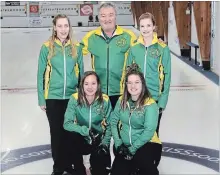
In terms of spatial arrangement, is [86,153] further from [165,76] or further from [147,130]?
[165,76]

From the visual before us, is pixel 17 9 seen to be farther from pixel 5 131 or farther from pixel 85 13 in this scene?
pixel 5 131

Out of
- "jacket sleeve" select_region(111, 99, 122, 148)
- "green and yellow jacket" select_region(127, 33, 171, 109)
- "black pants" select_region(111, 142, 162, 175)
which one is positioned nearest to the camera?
"black pants" select_region(111, 142, 162, 175)

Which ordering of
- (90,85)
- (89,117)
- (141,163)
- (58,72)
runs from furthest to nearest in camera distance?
1. (58,72)
2. (89,117)
3. (90,85)
4. (141,163)

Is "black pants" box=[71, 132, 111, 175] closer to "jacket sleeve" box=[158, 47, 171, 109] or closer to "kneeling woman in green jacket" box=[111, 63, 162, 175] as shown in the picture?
"kneeling woman in green jacket" box=[111, 63, 162, 175]

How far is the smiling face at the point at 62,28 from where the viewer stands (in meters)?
3.71

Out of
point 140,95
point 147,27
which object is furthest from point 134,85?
point 147,27

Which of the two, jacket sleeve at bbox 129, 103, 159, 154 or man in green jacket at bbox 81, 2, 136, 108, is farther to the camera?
man in green jacket at bbox 81, 2, 136, 108

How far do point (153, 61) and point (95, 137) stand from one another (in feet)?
2.52

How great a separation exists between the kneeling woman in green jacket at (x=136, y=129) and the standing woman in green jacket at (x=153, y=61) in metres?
0.23

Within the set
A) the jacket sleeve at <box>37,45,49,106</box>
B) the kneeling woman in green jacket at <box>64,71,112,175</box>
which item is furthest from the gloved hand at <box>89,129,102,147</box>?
the jacket sleeve at <box>37,45,49,106</box>

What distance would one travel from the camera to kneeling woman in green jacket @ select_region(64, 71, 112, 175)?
145 inches

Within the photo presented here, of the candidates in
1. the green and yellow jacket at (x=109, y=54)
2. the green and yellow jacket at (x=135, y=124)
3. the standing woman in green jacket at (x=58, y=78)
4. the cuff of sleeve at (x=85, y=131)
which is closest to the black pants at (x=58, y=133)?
the standing woman in green jacket at (x=58, y=78)

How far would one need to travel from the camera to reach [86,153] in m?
3.81

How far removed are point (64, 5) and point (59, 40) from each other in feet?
68.4
